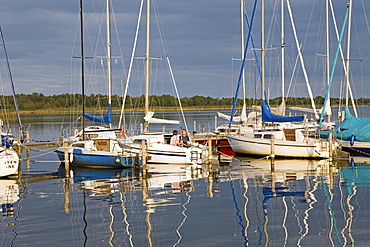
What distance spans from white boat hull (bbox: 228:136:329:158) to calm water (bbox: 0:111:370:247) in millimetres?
3882

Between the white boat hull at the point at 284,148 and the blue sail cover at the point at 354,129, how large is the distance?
3.56 meters

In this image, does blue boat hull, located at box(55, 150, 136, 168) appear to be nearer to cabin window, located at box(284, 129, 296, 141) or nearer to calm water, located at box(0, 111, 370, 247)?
calm water, located at box(0, 111, 370, 247)

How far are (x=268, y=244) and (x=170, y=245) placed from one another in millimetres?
2458

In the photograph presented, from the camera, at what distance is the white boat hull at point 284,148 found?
32.0 m

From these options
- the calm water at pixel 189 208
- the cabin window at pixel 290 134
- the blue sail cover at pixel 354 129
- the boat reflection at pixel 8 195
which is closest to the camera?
the calm water at pixel 189 208

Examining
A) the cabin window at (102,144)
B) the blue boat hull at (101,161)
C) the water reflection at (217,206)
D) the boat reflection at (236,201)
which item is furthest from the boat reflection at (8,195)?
→ the cabin window at (102,144)

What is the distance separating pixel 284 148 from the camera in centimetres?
3250

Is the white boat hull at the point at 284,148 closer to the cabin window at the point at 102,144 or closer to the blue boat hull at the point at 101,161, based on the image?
the blue boat hull at the point at 101,161

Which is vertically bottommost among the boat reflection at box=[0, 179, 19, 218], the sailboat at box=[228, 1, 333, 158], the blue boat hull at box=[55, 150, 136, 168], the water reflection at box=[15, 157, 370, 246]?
the boat reflection at box=[0, 179, 19, 218]

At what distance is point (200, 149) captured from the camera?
2912 cm

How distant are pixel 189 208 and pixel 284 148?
51.3 ft

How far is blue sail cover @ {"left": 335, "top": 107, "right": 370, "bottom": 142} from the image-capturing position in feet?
114

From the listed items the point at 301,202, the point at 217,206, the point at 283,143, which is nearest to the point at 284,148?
the point at 283,143

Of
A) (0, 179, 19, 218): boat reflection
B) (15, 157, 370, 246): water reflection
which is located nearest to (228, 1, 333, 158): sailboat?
(15, 157, 370, 246): water reflection
